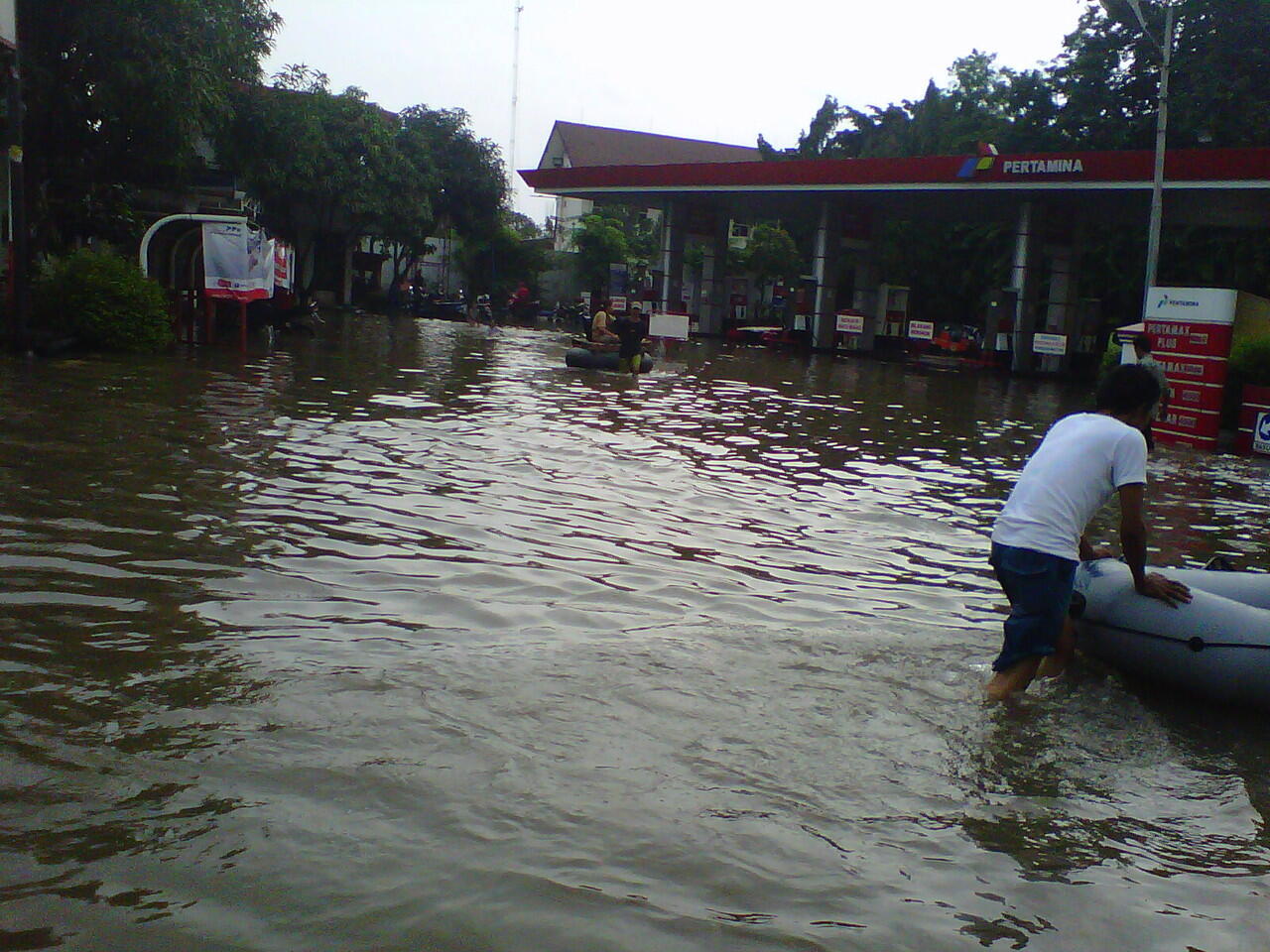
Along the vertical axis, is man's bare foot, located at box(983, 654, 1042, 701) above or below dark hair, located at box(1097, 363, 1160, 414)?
below

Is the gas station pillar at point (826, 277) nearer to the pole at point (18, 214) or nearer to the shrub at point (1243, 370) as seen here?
the shrub at point (1243, 370)

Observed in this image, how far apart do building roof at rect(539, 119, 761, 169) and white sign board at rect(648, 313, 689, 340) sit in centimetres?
3872

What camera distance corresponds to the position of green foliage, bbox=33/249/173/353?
1833 cm

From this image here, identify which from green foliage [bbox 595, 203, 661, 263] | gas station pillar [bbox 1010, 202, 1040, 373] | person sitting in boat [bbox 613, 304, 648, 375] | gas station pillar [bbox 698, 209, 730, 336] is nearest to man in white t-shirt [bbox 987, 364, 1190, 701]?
person sitting in boat [bbox 613, 304, 648, 375]

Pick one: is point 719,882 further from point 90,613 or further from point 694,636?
point 90,613

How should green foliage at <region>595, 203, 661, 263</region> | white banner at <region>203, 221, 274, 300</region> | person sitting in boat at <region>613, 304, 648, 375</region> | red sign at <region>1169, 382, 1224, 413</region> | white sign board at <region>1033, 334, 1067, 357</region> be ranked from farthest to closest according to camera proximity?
1. green foliage at <region>595, 203, 661, 263</region>
2. white sign board at <region>1033, 334, 1067, 357</region>
3. person sitting in boat at <region>613, 304, 648, 375</region>
4. white banner at <region>203, 221, 274, 300</region>
5. red sign at <region>1169, 382, 1224, 413</region>

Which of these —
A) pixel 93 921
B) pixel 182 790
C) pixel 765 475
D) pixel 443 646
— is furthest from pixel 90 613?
pixel 765 475

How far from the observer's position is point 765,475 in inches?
463

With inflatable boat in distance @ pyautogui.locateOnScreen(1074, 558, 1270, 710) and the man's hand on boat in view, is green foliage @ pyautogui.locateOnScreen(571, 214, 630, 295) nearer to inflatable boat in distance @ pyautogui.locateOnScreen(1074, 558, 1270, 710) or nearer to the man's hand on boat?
A: inflatable boat in distance @ pyautogui.locateOnScreen(1074, 558, 1270, 710)

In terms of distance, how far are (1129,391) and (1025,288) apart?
33.1m

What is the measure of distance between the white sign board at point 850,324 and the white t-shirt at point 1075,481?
36505 mm

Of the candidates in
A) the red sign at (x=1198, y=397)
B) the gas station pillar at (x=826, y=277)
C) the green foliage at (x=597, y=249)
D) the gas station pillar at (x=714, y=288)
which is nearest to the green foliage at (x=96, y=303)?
the red sign at (x=1198, y=397)

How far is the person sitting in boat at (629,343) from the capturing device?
22.5 meters

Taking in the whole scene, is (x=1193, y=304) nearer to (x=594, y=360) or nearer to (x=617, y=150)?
(x=594, y=360)
